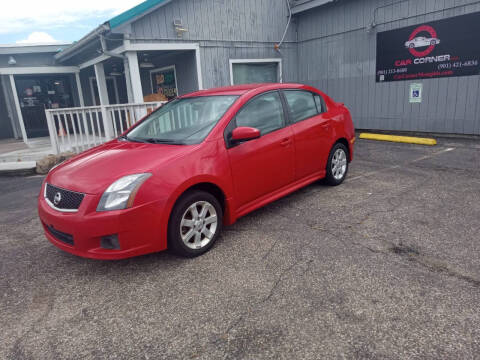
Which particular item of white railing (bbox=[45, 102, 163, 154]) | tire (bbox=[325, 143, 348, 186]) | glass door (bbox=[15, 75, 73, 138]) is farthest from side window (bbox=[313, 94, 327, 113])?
glass door (bbox=[15, 75, 73, 138])

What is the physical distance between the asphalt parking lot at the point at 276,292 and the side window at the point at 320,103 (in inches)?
55.5

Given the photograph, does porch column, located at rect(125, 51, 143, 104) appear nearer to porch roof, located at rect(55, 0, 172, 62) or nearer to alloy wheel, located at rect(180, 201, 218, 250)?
porch roof, located at rect(55, 0, 172, 62)

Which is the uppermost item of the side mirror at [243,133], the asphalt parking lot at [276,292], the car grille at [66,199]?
the side mirror at [243,133]

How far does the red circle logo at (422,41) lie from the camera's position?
8484 mm

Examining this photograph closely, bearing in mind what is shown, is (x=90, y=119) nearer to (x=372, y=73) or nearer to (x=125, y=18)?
(x=125, y=18)

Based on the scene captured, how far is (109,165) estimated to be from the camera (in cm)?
Result: 320

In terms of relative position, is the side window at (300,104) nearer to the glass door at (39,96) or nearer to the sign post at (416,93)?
the sign post at (416,93)

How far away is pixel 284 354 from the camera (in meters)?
2.14

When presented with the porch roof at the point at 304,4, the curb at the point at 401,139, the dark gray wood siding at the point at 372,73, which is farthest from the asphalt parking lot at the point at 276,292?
the porch roof at the point at 304,4

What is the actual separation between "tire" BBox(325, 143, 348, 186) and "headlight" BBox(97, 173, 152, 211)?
3.06 meters

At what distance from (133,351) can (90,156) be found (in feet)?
6.88

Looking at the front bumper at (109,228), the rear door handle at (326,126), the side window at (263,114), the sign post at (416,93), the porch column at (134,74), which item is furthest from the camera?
the sign post at (416,93)

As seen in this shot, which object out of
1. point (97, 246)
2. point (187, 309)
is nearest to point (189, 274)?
point (187, 309)

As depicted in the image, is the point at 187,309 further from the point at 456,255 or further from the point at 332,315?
the point at 456,255
